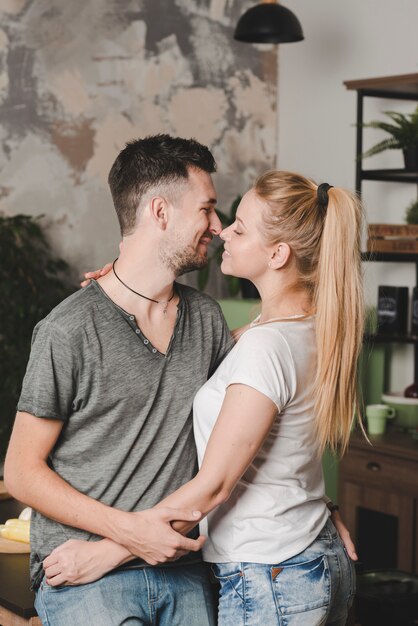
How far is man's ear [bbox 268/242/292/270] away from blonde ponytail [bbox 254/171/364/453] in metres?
0.02

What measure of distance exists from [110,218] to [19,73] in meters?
0.88

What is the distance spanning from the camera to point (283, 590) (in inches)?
72.1

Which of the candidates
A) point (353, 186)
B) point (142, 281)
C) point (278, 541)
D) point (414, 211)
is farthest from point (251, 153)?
point (278, 541)

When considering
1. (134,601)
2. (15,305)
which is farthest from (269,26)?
(134,601)

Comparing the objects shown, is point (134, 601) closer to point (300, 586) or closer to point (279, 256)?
point (300, 586)

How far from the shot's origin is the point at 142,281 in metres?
2.08

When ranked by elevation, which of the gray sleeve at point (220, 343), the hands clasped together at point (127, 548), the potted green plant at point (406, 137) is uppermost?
the potted green plant at point (406, 137)

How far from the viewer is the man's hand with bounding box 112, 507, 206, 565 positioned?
71.4 inches

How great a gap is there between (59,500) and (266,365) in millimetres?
488

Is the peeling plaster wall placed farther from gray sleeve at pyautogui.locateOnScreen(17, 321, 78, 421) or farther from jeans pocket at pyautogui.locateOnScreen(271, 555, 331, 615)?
jeans pocket at pyautogui.locateOnScreen(271, 555, 331, 615)

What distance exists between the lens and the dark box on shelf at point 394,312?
4574 millimetres

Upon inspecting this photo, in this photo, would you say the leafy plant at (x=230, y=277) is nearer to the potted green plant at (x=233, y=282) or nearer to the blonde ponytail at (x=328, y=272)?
the potted green plant at (x=233, y=282)

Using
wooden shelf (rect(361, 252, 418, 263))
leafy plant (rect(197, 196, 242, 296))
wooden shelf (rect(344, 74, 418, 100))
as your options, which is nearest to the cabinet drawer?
wooden shelf (rect(361, 252, 418, 263))

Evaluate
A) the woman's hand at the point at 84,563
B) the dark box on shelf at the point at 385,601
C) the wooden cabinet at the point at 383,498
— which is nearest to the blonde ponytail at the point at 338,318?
the woman's hand at the point at 84,563
